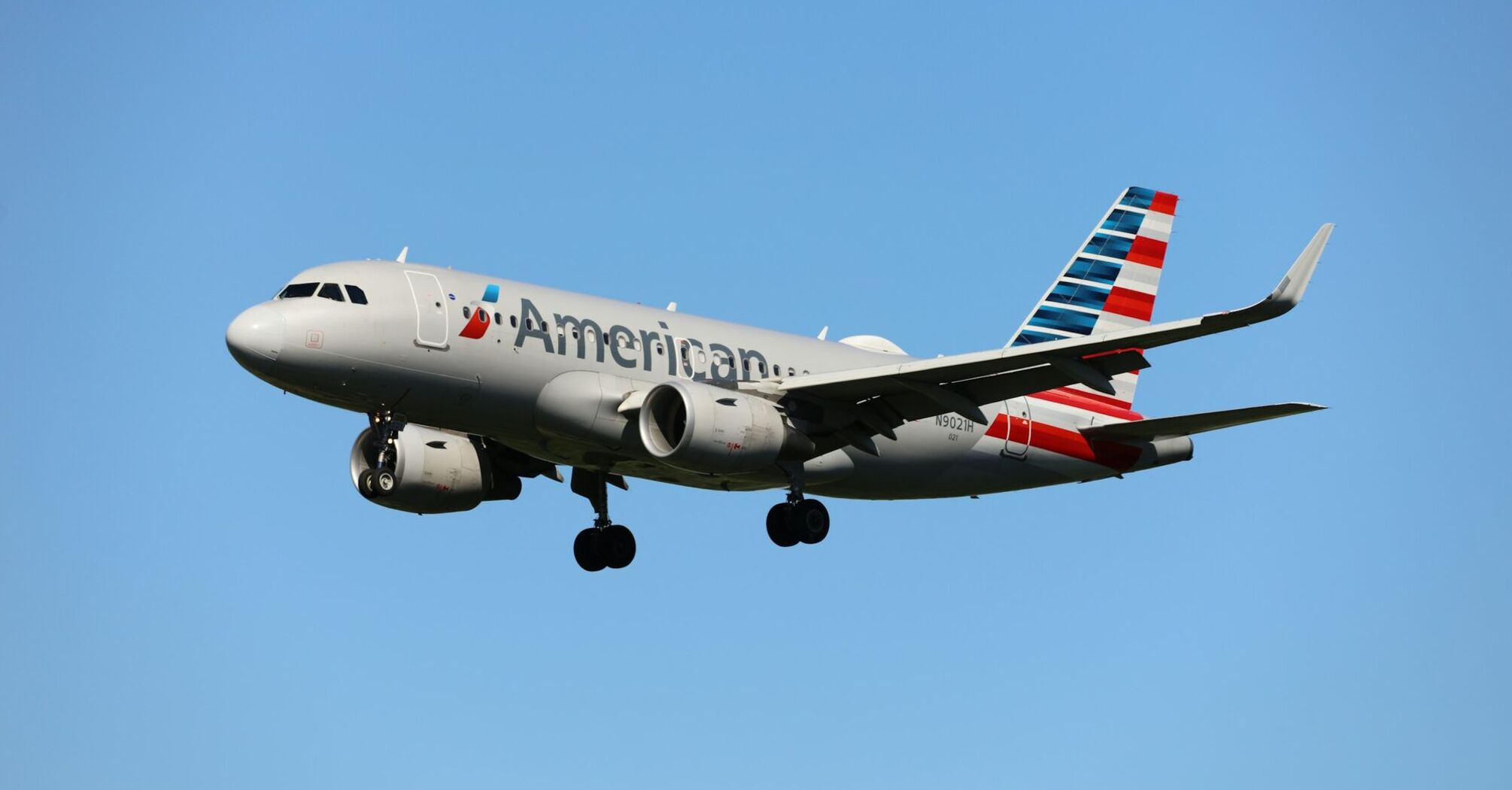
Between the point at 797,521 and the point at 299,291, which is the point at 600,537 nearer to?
the point at 797,521

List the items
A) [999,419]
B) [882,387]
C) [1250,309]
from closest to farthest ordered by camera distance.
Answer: [1250,309], [882,387], [999,419]

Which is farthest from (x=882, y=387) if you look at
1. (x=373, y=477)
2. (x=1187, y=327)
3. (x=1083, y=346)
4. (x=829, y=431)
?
(x=373, y=477)

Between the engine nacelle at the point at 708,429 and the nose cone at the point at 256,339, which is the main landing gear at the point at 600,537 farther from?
the nose cone at the point at 256,339

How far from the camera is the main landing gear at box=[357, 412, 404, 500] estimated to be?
128ft

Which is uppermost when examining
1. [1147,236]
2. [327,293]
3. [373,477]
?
[1147,236]

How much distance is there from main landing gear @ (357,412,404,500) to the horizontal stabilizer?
16.6m

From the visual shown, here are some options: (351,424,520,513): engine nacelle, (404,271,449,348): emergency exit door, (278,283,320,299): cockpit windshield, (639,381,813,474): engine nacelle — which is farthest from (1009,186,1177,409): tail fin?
(278,283,320,299): cockpit windshield

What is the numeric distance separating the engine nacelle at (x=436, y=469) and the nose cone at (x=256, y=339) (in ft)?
18.2

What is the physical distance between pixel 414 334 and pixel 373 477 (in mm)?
3541

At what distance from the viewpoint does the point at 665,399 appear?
40219 millimetres

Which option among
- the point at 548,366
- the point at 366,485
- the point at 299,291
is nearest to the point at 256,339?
the point at 299,291

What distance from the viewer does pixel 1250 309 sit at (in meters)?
34.6

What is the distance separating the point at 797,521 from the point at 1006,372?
18.6ft

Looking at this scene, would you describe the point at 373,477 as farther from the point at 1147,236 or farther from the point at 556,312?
the point at 1147,236
